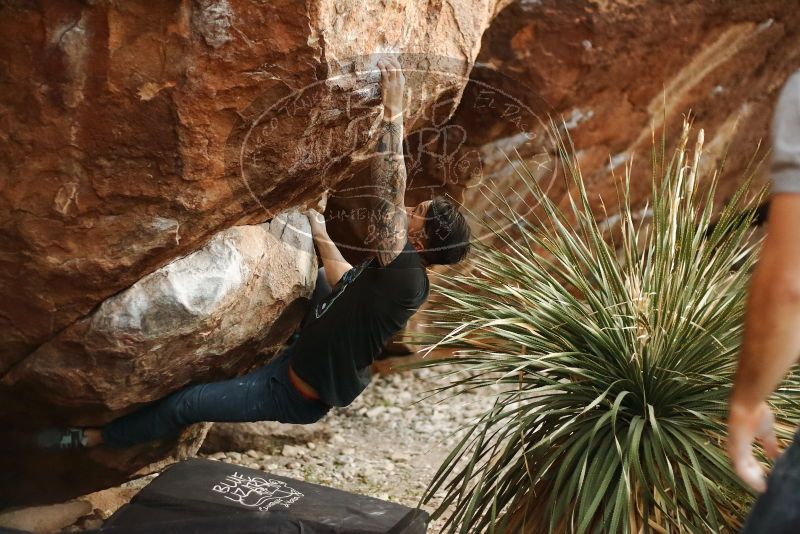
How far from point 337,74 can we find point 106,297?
1.04m

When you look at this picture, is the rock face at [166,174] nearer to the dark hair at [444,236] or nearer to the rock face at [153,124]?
the rock face at [153,124]

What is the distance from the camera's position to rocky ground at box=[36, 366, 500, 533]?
153 inches

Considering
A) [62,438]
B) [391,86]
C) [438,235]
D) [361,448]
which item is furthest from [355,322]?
[361,448]

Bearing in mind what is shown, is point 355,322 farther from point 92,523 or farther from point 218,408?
point 92,523

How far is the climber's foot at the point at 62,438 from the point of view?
3256mm

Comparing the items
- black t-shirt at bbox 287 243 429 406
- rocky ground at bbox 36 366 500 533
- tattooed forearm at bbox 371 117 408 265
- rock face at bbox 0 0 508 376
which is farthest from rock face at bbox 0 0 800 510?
rocky ground at bbox 36 366 500 533

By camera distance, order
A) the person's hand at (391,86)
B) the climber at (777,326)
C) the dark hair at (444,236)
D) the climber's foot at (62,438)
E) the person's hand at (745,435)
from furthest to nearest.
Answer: the climber's foot at (62,438) < the dark hair at (444,236) < the person's hand at (391,86) < the person's hand at (745,435) < the climber at (777,326)

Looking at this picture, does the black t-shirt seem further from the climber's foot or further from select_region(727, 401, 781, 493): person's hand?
select_region(727, 401, 781, 493): person's hand

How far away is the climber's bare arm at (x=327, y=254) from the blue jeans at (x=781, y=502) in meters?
2.21

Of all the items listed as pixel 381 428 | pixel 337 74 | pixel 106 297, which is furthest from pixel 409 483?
pixel 337 74

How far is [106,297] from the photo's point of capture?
295cm

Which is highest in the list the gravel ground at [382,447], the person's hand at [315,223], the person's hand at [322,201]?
the person's hand at [322,201]

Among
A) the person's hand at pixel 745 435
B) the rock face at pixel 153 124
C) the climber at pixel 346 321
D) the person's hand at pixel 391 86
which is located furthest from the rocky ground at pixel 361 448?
the person's hand at pixel 745 435

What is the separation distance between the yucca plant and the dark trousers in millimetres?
678
